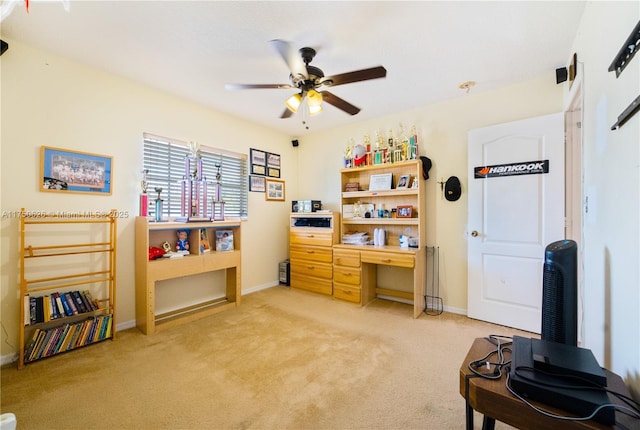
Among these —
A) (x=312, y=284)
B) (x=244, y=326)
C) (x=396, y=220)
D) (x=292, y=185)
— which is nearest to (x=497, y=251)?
(x=396, y=220)

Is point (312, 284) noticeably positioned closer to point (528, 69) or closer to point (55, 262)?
point (55, 262)

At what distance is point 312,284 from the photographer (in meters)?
3.93

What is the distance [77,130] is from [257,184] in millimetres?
2109

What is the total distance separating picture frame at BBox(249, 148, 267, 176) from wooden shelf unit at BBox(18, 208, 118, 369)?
74.0 inches

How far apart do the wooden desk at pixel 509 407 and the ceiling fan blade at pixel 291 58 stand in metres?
2.04

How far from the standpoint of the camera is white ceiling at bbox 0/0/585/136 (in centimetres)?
177

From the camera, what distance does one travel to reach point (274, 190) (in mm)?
4348

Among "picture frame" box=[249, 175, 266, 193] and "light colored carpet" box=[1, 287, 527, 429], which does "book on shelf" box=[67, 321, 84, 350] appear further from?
"picture frame" box=[249, 175, 266, 193]

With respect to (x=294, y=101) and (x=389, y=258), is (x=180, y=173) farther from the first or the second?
(x=389, y=258)

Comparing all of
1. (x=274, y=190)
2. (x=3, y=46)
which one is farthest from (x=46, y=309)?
(x=274, y=190)

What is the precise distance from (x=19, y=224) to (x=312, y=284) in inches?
122

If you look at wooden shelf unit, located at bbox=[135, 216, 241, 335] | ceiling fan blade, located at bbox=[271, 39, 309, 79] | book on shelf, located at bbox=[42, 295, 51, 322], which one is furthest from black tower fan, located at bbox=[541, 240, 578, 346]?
book on shelf, located at bbox=[42, 295, 51, 322]

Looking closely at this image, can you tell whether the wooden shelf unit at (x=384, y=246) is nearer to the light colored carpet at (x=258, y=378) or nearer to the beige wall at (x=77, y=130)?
the light colored carpet at (x=258, y=378)

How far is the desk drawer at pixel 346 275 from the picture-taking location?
344 cm
